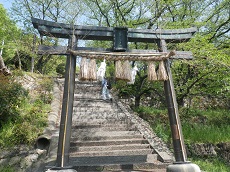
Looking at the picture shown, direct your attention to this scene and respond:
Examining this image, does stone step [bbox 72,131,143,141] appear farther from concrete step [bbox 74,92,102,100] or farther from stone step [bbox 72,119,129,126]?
concrete step [bbox 74,92,102,100]

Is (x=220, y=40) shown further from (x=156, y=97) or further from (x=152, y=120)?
(x=152, y=120)

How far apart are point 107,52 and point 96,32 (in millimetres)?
650

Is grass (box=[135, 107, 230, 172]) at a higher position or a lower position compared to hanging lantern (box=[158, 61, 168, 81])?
lower

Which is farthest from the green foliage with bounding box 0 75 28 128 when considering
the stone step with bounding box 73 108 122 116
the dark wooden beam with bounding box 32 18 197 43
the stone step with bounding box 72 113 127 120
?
the dark wooden beam with bounding box 32 18 197 43

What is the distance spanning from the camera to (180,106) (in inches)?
530

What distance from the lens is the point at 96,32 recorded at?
5.69 meters

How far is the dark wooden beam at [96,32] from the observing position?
5447mm

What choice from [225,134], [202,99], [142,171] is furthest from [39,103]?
[202,99]

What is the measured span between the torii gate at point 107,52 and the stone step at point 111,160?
1958 millimetres

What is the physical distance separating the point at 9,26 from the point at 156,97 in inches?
613

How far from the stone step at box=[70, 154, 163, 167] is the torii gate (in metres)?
1.96

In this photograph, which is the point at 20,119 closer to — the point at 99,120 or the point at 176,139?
the point at 99,120

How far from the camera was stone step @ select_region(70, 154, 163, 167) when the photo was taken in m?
6.40

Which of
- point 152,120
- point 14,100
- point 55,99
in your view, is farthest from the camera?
point 152,120
